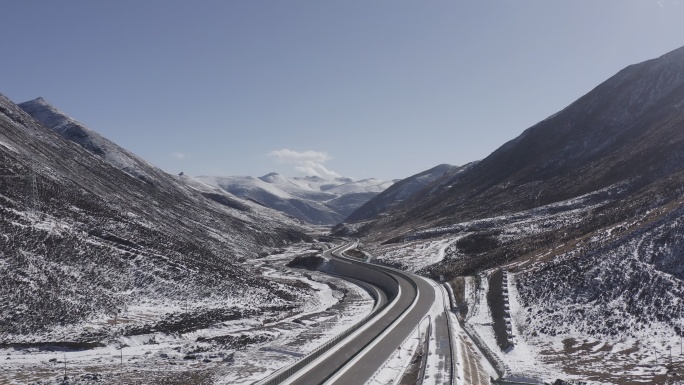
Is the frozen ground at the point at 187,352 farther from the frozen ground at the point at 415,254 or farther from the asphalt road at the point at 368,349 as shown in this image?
the frozen ground at the point at 415,254

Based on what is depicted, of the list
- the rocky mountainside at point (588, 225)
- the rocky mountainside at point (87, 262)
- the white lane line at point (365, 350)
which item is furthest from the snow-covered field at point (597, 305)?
the rocky mountainside at point (87, 262)

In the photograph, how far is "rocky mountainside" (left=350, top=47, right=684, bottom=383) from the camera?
3506 centimetres

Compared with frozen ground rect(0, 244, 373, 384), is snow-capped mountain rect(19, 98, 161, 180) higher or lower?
higher

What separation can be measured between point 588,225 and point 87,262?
7050 centimetres

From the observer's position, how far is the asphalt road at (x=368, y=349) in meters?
27.8

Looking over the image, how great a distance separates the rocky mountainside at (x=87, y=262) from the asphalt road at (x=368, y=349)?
17.2m

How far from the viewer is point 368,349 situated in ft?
112

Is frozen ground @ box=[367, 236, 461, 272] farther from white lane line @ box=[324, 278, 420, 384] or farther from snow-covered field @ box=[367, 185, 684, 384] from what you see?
white lane line @ box=[324, 278, 420, 384]

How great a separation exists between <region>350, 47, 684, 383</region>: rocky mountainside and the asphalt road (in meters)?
9.71

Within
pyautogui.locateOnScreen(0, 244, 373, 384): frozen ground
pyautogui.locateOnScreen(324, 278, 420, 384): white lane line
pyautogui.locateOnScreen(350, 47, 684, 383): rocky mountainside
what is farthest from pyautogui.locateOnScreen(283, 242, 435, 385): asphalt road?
pyautogui.locateOnScreen(350, 47, 684, 383): rocky mountainside

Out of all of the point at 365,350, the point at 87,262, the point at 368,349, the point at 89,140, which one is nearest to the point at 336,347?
the point at 365,350

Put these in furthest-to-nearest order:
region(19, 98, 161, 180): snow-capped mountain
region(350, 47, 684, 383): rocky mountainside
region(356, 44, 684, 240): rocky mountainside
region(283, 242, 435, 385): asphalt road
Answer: region(19, 98, 161, 180): snow-capped mountain → region(356, 44, 684, 240): rocky mountainside → region(350, 47, 684, 383): rocky mountainside → region(283, 242, 435, 385): asphalt road

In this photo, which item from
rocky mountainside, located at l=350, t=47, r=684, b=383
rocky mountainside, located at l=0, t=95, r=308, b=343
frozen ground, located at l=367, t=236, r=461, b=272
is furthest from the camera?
frozen ground, located at l=367, t=236, r=461, b=272

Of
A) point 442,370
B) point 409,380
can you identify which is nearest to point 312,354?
point 409,380
